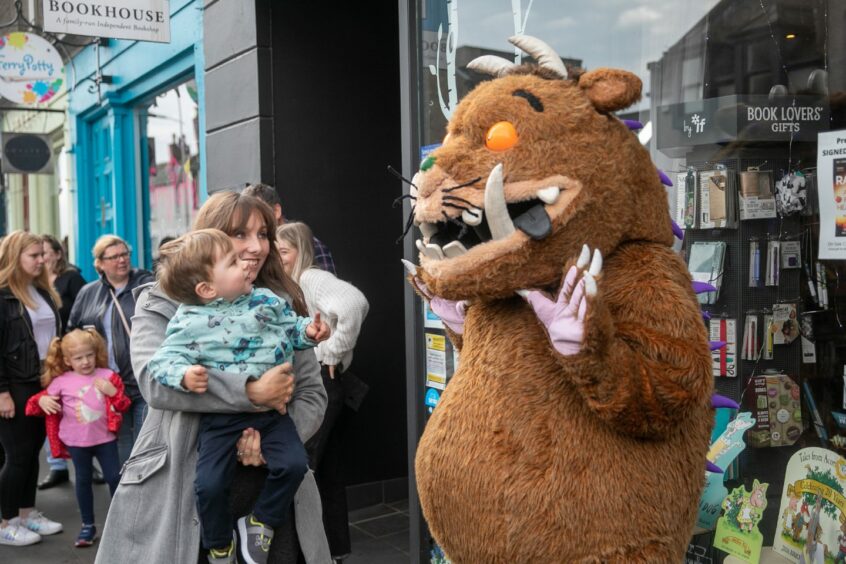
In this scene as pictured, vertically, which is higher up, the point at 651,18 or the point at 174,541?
the point at 651,18

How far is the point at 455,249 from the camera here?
2031 mm

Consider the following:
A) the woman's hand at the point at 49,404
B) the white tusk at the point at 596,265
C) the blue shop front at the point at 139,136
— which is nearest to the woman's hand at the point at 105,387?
the woman's hand at the point at 49,404

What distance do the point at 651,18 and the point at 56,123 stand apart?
42.7ft

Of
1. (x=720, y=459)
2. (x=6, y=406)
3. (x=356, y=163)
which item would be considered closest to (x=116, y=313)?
(x=6, y=406)

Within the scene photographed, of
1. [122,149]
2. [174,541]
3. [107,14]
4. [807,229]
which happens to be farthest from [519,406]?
[122,149]

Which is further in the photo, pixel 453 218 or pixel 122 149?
pixel 122 149

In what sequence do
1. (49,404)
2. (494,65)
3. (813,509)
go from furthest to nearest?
(49,404)
(813,509)
(494,65)

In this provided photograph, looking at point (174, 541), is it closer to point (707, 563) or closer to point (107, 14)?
point (707, 563)

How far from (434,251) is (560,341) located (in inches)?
16.7

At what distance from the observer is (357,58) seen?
586 centimetres

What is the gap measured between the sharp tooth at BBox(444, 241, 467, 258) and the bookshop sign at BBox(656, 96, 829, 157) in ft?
5.83

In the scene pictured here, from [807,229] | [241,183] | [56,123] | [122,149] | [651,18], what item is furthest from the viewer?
[56,123]

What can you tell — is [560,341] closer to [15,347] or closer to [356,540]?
[356,540]

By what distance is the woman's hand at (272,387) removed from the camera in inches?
100
